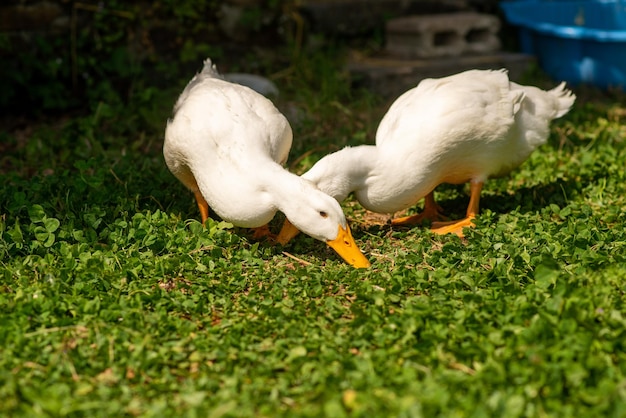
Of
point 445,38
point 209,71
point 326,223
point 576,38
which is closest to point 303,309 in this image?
point 326,223

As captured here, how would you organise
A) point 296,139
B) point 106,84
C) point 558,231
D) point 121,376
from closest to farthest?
point 121,376
point 558,231
point 296,139
point 106,84

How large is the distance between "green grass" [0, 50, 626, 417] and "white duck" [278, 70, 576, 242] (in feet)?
0.94

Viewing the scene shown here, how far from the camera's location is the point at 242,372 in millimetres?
3062

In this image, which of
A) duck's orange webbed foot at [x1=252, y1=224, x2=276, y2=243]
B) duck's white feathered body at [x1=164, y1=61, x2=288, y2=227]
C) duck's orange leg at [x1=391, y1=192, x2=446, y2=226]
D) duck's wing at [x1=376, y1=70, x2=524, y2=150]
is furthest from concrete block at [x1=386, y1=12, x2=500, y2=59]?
duck's orange webbed foot at [x1=252, y1=224, x2=276, y2=243]

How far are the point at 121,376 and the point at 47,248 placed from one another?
1376 mm

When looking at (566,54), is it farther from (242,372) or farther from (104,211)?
(242,372)

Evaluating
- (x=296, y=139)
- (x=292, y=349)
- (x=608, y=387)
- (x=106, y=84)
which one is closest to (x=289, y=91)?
(x=296, y=139)

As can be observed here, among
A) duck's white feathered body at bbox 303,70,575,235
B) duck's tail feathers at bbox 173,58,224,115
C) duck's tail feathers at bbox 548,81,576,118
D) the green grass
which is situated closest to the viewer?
the green grass

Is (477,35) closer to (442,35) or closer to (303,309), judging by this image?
(442,35)

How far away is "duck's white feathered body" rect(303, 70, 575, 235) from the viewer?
4.30 metres

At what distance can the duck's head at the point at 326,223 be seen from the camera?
13.0ft

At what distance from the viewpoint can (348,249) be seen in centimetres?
405

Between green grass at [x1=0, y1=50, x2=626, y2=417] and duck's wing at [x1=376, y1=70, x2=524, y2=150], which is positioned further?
duck's wing at [x1=376, y1=70, x2=524, y2=150]

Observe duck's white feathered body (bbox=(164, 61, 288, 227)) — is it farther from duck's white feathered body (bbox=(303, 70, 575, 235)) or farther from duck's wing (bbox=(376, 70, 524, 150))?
duck's wing (bbox=(376, 70, 524, 150))
